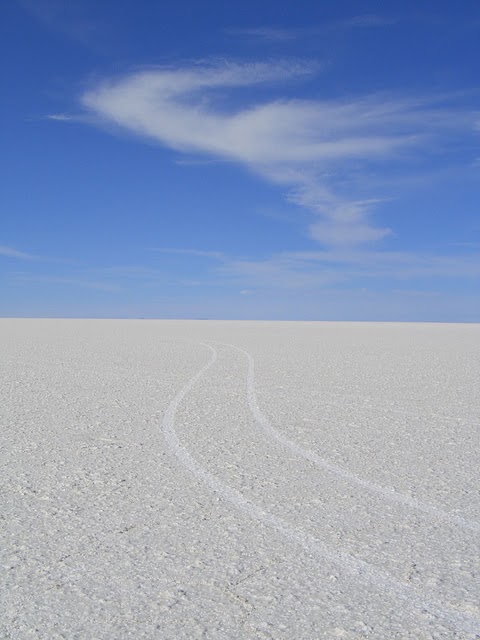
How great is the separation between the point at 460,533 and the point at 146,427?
12.5ft

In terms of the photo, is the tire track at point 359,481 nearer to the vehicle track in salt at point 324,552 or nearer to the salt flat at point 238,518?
the salt flat at point 238,518

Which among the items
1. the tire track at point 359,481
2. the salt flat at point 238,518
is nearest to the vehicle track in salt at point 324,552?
the salt flat at point 238,518

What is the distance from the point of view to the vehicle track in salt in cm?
285

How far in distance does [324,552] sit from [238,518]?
0.70m

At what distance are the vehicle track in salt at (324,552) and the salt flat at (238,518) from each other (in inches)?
0.5

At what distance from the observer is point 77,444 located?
597 cm

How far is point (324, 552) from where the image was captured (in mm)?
3514

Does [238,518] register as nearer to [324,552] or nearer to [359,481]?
[324,552]

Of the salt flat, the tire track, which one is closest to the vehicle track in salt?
the salt flat

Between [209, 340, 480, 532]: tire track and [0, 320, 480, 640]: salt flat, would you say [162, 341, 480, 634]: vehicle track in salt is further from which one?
[209, 340, 480, 532]: tire track

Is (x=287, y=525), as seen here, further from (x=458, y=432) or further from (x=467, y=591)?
(x=458, y=432)

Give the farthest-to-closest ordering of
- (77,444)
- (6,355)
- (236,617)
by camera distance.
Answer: (6,355)
(77,444)
(236,617)

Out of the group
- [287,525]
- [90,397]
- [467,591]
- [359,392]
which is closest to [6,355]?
[90,397]

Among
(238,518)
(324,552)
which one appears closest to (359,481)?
(238,518)
